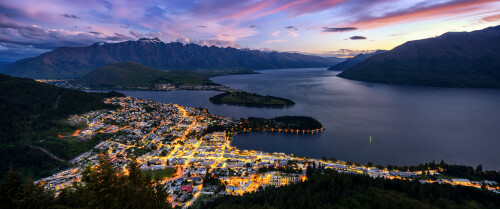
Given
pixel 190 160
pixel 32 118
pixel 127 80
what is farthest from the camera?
pixel 127 80

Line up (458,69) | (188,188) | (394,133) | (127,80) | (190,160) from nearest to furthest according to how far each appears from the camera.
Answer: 1. (188,188)
2. (190,160)
3. (394,133)
4. (458,69)
5. (127,80)

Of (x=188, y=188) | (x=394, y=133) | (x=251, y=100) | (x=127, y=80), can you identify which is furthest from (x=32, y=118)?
(x=127, y=80)

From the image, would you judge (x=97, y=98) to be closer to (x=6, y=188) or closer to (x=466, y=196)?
(x=6, y=188)

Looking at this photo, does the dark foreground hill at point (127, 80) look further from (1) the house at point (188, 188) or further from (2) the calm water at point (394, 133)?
(1) the house at point (188, 188)

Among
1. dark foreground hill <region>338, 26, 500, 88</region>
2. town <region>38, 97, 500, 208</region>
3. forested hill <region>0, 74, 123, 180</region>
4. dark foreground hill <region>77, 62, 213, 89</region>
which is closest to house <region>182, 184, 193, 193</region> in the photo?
town <region>38, 97, 500, 208</region>

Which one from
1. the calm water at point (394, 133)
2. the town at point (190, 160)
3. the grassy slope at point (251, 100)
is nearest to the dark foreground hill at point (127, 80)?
the grassy slope at point (251, 100)

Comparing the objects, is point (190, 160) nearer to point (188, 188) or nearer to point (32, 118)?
point (188, 188)
